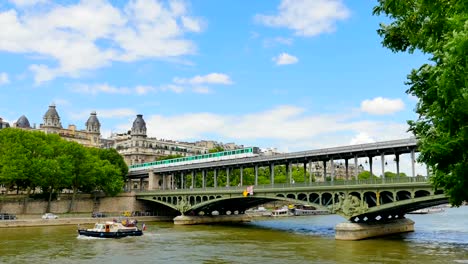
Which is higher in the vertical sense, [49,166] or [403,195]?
[49,166]

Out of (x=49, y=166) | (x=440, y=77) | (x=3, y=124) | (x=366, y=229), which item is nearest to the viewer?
(x=440, y=77)

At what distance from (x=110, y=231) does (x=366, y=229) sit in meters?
28.8

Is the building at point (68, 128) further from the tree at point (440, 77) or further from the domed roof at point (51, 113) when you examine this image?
the tree at point (440, 77)

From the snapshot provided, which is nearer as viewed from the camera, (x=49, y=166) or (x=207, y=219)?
(x=49, y=166)

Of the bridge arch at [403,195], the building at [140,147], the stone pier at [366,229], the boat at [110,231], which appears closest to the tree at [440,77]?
the bridge arch at [403,195]

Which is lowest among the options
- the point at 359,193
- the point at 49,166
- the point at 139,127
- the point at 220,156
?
the point at 359,193

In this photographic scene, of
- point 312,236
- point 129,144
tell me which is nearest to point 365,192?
point 312,236

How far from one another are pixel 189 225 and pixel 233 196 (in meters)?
12.4

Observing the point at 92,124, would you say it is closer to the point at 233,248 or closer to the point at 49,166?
the point at 49,166

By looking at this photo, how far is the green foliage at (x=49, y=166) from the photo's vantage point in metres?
82.0

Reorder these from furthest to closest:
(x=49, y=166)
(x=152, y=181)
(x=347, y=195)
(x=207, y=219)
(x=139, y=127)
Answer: (x=139, y=127), (x=152, y=181), (x=207, y=219), (x=49, y=166), (x=347, y=195)

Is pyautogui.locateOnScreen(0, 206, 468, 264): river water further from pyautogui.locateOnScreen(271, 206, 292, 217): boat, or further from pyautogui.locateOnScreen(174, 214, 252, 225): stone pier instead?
pyautogui.locateOnScreen(271, 206, 292, 217): boat

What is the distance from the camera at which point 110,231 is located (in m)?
57.8

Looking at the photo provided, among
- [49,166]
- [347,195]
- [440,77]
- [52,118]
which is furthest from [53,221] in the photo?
[52,118]
